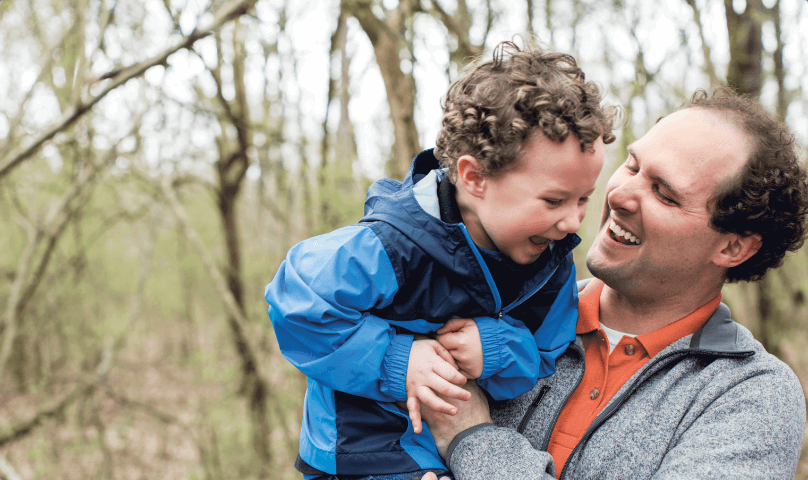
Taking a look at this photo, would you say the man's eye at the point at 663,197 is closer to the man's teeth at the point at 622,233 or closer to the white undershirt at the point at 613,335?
the man's teeth at the point at 622,233

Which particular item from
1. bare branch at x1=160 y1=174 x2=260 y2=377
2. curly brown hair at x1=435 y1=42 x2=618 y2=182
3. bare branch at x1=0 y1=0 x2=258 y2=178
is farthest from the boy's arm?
bare branch at x1=160 y1=174 x2=260 y2=377

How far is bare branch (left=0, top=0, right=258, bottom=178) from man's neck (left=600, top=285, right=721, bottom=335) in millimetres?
1968

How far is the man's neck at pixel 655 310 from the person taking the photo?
5.29 feet

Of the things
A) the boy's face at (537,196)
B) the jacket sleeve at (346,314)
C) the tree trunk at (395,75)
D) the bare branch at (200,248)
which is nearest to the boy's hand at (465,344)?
the jacket sleeve at (346,314)

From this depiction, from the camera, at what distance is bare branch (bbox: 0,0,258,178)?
7.26 feet

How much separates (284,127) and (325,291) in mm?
4451

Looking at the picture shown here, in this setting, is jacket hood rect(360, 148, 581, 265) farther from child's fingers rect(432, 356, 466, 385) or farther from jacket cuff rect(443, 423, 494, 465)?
jacket cuff rect(443, 423, 494, 465)

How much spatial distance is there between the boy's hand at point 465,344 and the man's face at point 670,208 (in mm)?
472

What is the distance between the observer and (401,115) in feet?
9.05

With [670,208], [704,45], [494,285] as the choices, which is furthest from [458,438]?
[704,45]

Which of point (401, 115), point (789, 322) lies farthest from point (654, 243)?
point (789, 322)

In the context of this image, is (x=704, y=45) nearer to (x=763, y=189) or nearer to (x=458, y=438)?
(x=763, y=189)

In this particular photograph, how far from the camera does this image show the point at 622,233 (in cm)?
158

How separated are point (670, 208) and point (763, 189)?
0.26 metres
